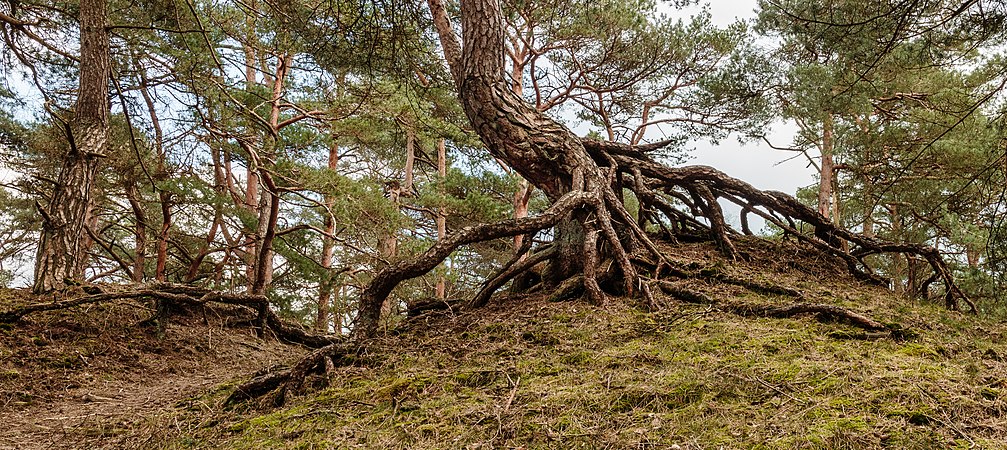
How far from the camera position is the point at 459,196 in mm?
13102

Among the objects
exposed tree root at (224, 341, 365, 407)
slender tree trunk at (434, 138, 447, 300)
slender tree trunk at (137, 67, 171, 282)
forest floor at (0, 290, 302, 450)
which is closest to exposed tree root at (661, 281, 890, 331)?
exposed tree root at (224, 341, 365, 407)

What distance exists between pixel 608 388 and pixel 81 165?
5.34 metres

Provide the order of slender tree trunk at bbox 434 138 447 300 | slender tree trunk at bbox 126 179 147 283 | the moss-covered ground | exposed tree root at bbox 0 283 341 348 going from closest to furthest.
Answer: the moss-covered ground < exposed tree root at bbox 0 283 341 348 < slender tree trunk at bbox 126 179 147 283 < slender tree trunk at bbox 434 138 447 300

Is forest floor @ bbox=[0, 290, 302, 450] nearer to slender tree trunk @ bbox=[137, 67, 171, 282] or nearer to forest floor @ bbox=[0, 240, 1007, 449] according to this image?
forest floor @ bbox=[0, 240, 1007, 449]

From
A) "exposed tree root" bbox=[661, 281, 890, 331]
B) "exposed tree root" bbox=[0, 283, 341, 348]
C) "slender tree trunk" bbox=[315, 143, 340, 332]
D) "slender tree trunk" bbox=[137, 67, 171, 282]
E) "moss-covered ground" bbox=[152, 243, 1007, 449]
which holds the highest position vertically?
"slender tree trunk" bbox=[137, 67, 171, 282]

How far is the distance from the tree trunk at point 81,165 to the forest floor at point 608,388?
3.12ft

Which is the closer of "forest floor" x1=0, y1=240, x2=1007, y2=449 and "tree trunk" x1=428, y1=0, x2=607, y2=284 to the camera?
"forest floor" x1=0, y1=240, x2=1007, y2=449

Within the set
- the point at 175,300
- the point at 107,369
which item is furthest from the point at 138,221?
the point at 107,369

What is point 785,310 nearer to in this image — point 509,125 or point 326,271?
point 509,125

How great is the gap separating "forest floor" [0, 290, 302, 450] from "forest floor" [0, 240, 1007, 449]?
2 centimetres

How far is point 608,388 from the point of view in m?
2.09

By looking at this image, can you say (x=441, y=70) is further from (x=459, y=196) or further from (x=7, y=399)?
(x=459, y=196)

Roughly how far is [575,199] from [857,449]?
2449mm

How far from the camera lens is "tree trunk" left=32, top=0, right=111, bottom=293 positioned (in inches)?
188
